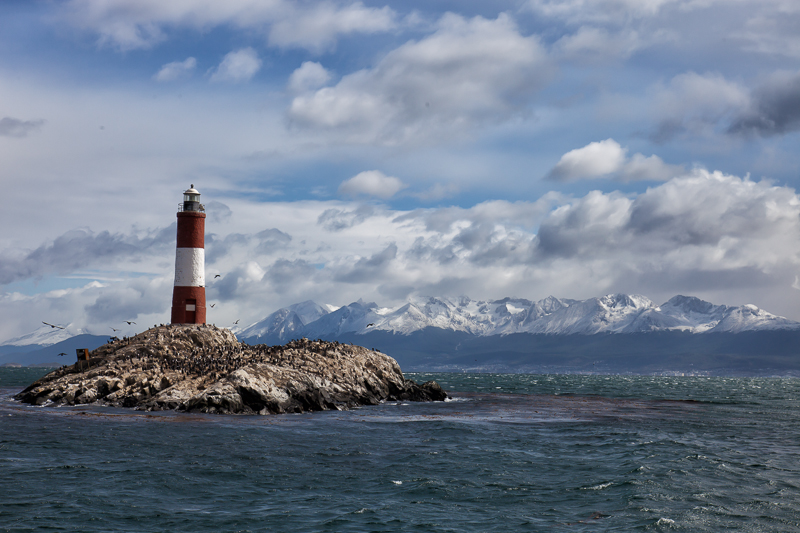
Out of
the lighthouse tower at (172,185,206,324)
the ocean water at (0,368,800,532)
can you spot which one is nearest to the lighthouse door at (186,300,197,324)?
the lighthouse tower at (172,185,206,324)

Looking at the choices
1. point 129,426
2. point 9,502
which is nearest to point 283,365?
point 129,426

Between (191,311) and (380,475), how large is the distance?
45.0m

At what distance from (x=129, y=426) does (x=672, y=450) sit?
1290 inches

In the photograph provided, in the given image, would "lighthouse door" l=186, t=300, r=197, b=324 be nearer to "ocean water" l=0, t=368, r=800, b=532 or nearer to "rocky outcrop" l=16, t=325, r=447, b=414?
"rocky outcrop" l=16, t=325, r=447, b=414

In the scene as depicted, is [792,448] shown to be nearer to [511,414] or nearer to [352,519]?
[511,414]

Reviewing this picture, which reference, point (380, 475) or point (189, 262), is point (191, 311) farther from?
point (380, 475)

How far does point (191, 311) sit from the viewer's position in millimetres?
68312

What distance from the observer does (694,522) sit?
22094mm

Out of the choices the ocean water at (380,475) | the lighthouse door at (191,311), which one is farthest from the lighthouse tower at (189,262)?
the ocean water at (380,475)

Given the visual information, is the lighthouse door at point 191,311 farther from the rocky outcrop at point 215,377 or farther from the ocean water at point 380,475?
the ocean water at point 380,475

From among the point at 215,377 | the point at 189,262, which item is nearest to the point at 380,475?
the point at 215,377

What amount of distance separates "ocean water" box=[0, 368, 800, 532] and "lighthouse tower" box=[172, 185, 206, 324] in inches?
833

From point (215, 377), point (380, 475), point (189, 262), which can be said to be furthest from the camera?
point (189, 262)

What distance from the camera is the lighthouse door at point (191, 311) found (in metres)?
68.1
